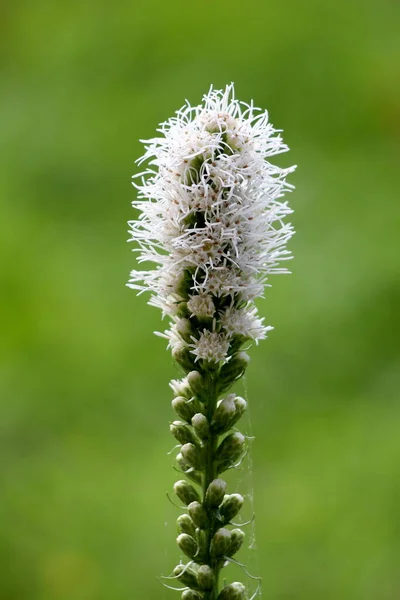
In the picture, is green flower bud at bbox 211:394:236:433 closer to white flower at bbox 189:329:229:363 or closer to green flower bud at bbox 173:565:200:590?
white flower at bbox 189:329:229:363

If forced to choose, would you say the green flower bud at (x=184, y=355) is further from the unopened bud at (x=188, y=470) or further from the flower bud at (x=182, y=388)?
the unopened bud at (x=188, y=470)

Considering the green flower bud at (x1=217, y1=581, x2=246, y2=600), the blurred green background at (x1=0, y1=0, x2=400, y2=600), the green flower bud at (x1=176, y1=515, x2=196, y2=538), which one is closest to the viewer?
the green flower bud at (x1=217, y1=581, x2=246, y2=600)

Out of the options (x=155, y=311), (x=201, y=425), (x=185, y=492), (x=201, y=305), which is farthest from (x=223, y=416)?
(x=155, y=311)

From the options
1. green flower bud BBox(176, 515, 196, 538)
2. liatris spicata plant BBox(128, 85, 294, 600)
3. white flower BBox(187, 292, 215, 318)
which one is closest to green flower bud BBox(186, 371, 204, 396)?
liatris spicata plant BBox(128, 85, 294, 600)

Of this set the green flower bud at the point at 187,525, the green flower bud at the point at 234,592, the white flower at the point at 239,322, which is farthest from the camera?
the green flower bud at the point at 187,525

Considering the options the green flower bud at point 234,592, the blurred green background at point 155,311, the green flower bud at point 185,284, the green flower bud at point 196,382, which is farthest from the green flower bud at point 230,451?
the blurred green background at point 155,311
